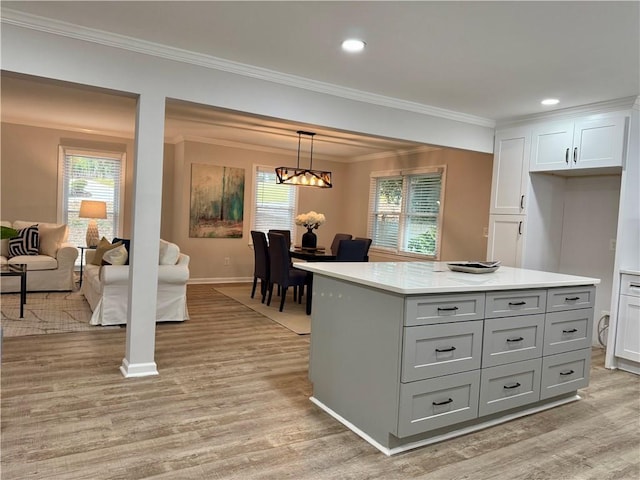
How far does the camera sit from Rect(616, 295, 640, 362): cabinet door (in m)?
3.94

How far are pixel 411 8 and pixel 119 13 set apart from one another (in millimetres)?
1718

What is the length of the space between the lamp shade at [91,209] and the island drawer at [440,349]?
19.3 ft

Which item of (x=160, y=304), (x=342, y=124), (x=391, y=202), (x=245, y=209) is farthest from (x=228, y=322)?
(x=391, y=202)

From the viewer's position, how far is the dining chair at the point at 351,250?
5484mm

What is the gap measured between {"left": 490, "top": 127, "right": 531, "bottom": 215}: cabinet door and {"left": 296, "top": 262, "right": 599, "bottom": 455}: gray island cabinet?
1.78 metres

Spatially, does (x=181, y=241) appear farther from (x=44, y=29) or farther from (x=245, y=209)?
(x=44, y=29)

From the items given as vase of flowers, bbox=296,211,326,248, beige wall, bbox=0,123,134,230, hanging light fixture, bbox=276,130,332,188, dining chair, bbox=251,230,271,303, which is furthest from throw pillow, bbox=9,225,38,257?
vase of flowers, bbox=296,211,326,248

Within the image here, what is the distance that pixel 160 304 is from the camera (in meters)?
4.84

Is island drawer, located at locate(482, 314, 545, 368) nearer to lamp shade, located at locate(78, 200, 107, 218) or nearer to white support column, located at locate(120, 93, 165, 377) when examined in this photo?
white support column, located at locate(120, 93, 165, 377)

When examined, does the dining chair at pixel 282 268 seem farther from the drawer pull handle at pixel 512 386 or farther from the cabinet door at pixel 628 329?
the cabinet door at pixel 628 329

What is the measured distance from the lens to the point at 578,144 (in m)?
4.32

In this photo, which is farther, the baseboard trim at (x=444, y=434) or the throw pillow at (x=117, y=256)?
the throw pillow at (x=117, y=256)

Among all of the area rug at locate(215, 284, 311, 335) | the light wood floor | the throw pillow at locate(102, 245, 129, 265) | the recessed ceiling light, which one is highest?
the recessed ceiling light

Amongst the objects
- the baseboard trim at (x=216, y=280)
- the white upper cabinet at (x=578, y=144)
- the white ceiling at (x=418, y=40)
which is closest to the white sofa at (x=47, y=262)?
the baseboard trim at (x=216, y=280)
